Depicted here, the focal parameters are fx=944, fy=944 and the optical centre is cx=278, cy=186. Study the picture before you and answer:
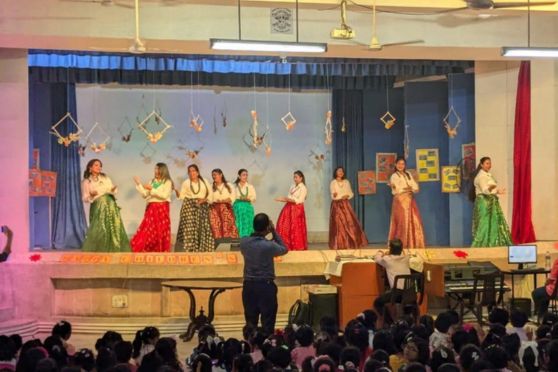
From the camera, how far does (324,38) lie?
39.6ft

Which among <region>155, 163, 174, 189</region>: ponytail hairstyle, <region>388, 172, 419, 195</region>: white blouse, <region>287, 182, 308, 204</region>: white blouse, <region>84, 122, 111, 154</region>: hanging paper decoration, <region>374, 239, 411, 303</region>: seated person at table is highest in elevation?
<region>84, 122, 111, 154</region>: hanging paper decoration

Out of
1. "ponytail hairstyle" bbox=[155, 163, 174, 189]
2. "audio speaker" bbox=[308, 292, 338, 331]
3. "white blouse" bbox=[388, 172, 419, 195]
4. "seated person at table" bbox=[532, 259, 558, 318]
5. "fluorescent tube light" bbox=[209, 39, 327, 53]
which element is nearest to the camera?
"fluorescent tube light" bbox=[209, 39, 327, 53]

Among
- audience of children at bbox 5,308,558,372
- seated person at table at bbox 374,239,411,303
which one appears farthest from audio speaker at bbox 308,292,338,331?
audience of children at bbox 5,308,558,372

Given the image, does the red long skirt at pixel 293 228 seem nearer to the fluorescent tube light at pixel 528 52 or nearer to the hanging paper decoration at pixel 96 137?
the hanging paper decoration at pixel 96 137

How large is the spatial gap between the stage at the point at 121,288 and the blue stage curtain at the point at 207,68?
4.06 meters

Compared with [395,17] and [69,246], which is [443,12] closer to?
[395,17]

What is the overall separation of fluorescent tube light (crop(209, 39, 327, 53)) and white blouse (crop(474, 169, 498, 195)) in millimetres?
4884

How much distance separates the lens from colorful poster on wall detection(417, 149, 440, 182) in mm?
15836

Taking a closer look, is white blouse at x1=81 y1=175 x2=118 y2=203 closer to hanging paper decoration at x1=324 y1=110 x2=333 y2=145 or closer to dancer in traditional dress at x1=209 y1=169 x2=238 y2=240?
dancer in traditional dress at x1=209 y1=169 x2=238 y2=240

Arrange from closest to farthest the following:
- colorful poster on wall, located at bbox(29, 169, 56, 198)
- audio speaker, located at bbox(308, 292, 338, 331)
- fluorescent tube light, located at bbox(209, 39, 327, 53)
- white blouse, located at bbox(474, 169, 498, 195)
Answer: fluorescent tube light, located at bbox(209, 39, 327, 53), audio speaker, located at bbox(308, 292, 338, 331), white blouse, located at bbox(474, 169, 498, 195), colorful poster on wall, located at bbox(29, 169, 56, 198)

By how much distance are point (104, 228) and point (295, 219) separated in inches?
128

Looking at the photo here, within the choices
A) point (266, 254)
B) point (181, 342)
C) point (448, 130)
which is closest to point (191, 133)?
point (448, 130)

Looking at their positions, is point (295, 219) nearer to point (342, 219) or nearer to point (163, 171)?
point (342, 219)

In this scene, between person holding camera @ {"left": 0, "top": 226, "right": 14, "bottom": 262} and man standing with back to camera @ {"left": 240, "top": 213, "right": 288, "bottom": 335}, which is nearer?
man standing with back to camera @ {"left": 240, "top": 213, "right": 288, "bottom": 335}
